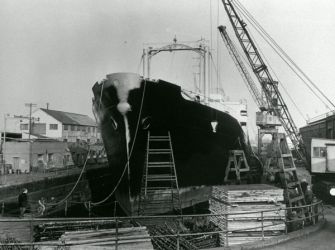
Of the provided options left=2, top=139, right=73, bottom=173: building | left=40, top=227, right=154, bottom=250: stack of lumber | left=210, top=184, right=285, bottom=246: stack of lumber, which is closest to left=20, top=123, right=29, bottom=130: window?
left=2, top=139, right=73, bottom=173: building

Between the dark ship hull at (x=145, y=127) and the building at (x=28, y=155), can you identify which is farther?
the building at (x=28, y=155)

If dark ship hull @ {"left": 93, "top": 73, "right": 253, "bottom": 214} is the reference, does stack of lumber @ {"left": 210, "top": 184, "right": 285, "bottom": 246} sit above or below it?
below

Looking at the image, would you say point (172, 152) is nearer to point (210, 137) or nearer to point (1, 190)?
point (210, 137)

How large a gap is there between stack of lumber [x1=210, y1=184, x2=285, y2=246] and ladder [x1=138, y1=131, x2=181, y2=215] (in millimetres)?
4138

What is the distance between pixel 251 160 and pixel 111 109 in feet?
37.8

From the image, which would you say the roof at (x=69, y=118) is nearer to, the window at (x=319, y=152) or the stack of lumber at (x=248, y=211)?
the window at (x=319, y=152)

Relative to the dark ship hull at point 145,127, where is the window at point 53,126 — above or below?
above

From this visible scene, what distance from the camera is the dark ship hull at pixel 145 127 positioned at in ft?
46.4

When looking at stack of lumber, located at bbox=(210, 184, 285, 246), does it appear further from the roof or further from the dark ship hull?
the roof

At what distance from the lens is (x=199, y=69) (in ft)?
66.1

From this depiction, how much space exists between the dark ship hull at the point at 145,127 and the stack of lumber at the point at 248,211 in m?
4.73

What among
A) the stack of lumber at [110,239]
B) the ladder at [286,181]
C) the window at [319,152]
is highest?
the window at [319,152]

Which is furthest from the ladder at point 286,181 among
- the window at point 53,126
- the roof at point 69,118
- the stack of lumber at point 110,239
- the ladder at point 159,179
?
the roof at point 69,118

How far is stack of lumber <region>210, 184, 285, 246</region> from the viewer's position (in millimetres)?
9781
